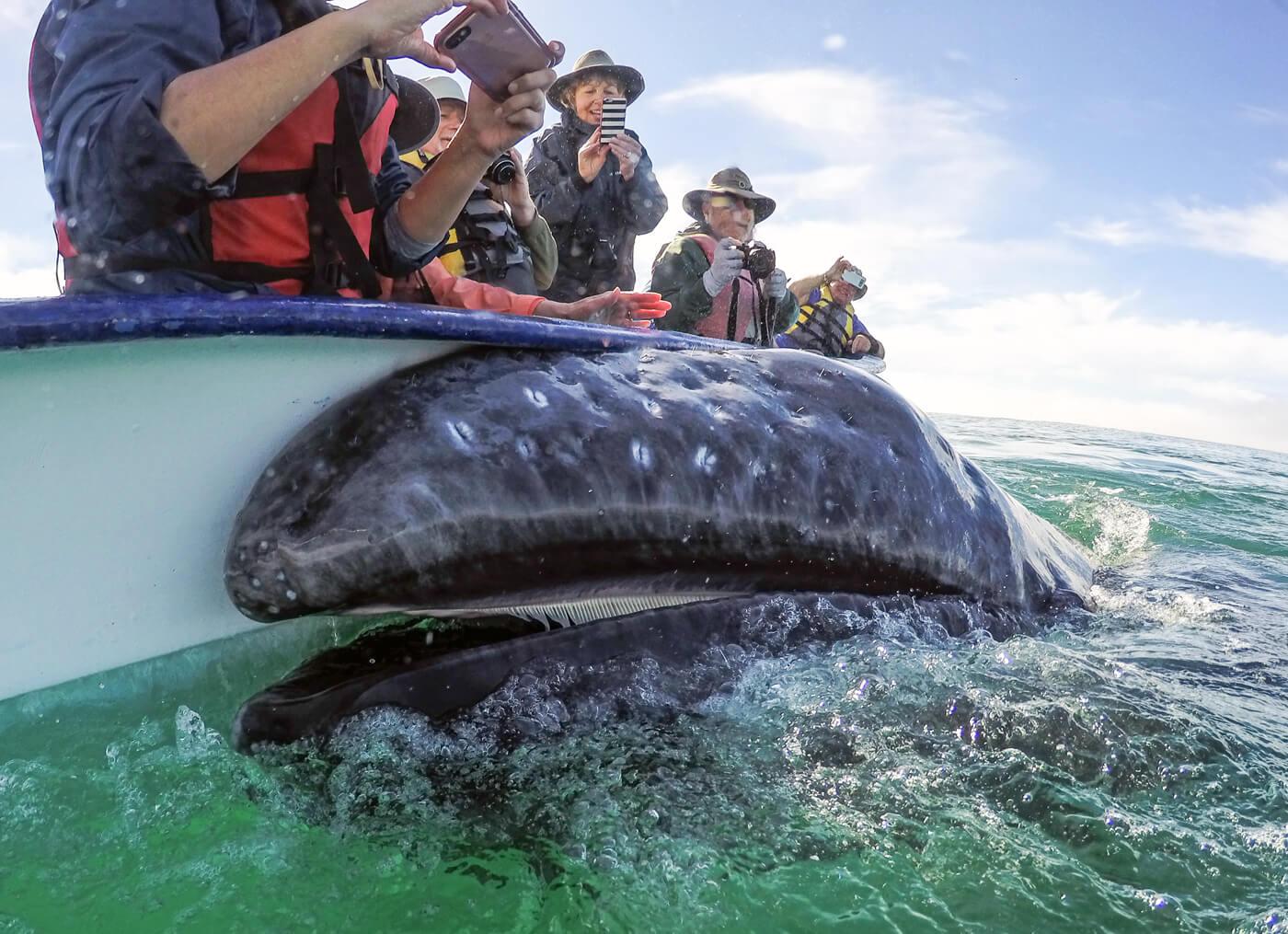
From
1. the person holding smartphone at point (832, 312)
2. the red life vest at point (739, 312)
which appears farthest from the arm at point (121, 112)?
the person holding smartphone at point (832, 312)

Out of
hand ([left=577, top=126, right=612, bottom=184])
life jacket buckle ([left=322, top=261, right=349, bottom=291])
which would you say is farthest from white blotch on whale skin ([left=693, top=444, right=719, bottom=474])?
hand ([left=577, top=126, right=612, bottom=184])

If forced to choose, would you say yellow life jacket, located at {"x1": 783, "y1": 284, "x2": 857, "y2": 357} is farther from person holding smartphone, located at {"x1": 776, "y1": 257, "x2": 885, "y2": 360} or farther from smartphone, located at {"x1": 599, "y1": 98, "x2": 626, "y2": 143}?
smartphone, located at {"x1": 599, "y1": 98, "x2": 626, "y2": 143}

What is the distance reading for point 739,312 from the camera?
11.7m

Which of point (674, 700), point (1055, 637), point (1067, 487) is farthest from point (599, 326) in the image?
point (1067, 487)

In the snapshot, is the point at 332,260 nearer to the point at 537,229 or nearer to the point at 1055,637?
the point at 1055,637

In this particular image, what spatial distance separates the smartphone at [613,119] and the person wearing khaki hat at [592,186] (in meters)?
0.39

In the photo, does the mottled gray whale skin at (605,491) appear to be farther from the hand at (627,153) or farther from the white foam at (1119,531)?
the hand at (627,153)

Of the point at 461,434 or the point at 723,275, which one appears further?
the point at 723,275

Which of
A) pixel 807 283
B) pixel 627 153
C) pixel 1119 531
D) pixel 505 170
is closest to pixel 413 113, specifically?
pixel 505 170

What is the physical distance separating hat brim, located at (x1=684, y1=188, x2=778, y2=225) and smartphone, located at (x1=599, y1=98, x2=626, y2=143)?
316 cm

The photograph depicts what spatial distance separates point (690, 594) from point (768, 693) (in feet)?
1.04

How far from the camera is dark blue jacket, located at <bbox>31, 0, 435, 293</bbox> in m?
2.16

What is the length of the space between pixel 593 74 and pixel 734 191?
253 centimetres

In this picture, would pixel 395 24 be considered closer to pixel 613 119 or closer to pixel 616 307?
pixel 616 307
